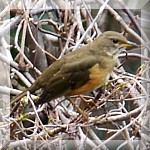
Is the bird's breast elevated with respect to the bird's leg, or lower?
elevated

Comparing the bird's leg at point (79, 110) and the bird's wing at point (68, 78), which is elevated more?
the bird's wing at point (68, 78)

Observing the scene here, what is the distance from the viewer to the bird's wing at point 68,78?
1.38 m

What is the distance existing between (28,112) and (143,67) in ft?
1.11

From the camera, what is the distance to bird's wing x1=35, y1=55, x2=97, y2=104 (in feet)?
4.51

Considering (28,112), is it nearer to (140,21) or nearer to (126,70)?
(126,70)

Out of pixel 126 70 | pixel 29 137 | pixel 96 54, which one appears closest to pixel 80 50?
pixel 96 54

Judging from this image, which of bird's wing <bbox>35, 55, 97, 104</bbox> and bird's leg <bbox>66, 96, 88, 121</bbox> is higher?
bird's wing <bbox>35, 55, 97, 104</bbox>

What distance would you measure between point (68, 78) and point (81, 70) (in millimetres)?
46

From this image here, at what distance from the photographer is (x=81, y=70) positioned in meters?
1.45

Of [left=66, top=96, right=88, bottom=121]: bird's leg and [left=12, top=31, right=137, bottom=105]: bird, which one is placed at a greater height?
[left=12, top=31, right=137, bottom=105]: bird

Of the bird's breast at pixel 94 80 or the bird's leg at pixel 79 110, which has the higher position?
the bird's breast at pixel 94 80

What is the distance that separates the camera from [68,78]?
1.43m

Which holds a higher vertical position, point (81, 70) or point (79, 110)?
point (81, 70)

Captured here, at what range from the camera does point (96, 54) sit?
1.48 meters
